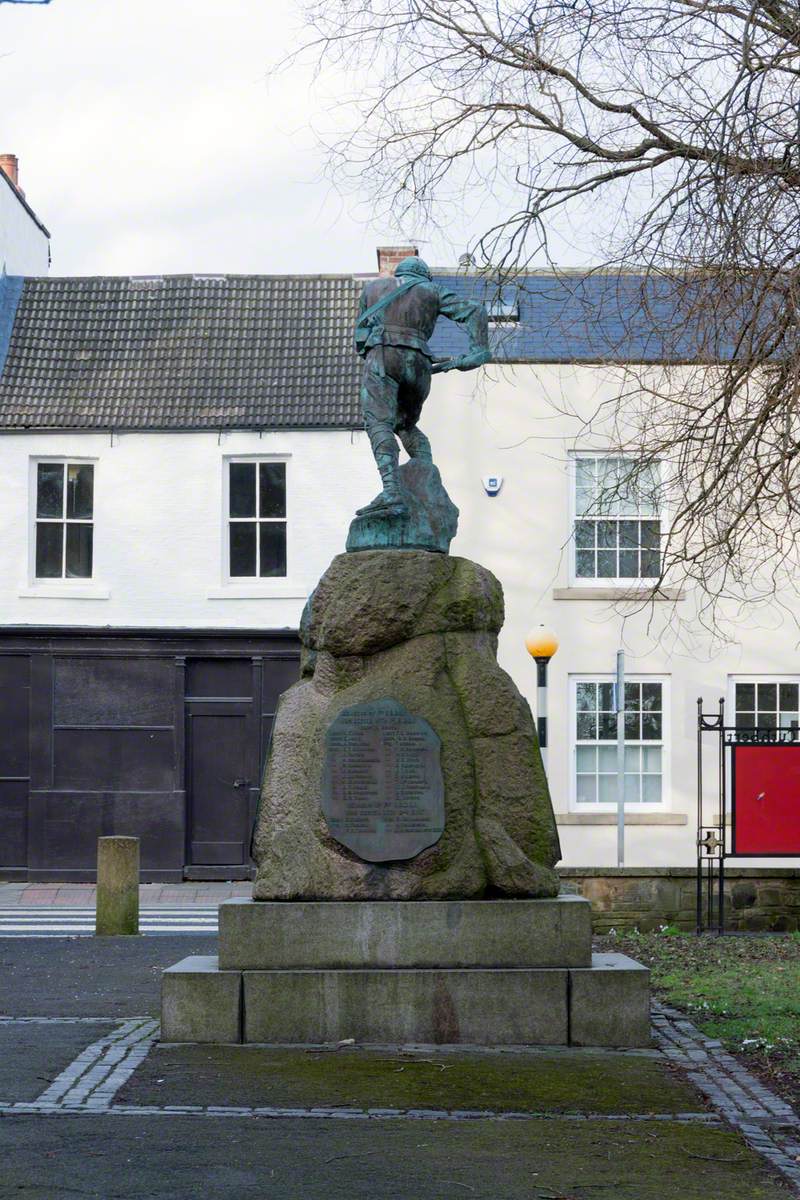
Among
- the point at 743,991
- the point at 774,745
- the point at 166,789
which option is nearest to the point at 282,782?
the point at 743,991

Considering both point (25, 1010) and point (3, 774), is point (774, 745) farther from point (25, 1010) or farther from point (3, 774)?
point (3, 774)

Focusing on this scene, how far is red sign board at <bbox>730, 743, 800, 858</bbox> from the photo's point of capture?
15250 mm

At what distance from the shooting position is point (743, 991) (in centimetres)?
1116

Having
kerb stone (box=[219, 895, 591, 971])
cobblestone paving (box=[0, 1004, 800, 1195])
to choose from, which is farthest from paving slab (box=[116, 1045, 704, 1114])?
kerb stone (box=[219, 895, 591, 971])

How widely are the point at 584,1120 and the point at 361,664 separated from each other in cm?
308

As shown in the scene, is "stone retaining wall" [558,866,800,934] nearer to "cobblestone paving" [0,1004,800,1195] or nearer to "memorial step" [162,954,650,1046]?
"memorial step" [162,954,650,1046]

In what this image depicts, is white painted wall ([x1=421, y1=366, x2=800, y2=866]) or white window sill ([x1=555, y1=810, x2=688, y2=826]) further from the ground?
white painted wall ([x1=421, y1=366, x2=800, y2=866])

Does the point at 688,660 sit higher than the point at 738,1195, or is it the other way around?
the point at 688,660

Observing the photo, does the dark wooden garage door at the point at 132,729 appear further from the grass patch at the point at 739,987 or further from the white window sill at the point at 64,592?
the grass patch at the point at 739,987

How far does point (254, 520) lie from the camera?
2402 centimetres

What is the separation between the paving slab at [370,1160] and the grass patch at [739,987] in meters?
1.44

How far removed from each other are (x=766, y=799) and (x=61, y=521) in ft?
39.9

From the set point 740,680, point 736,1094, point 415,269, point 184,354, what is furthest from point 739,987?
point 184,354

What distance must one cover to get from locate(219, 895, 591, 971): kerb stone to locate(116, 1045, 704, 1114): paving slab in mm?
489
